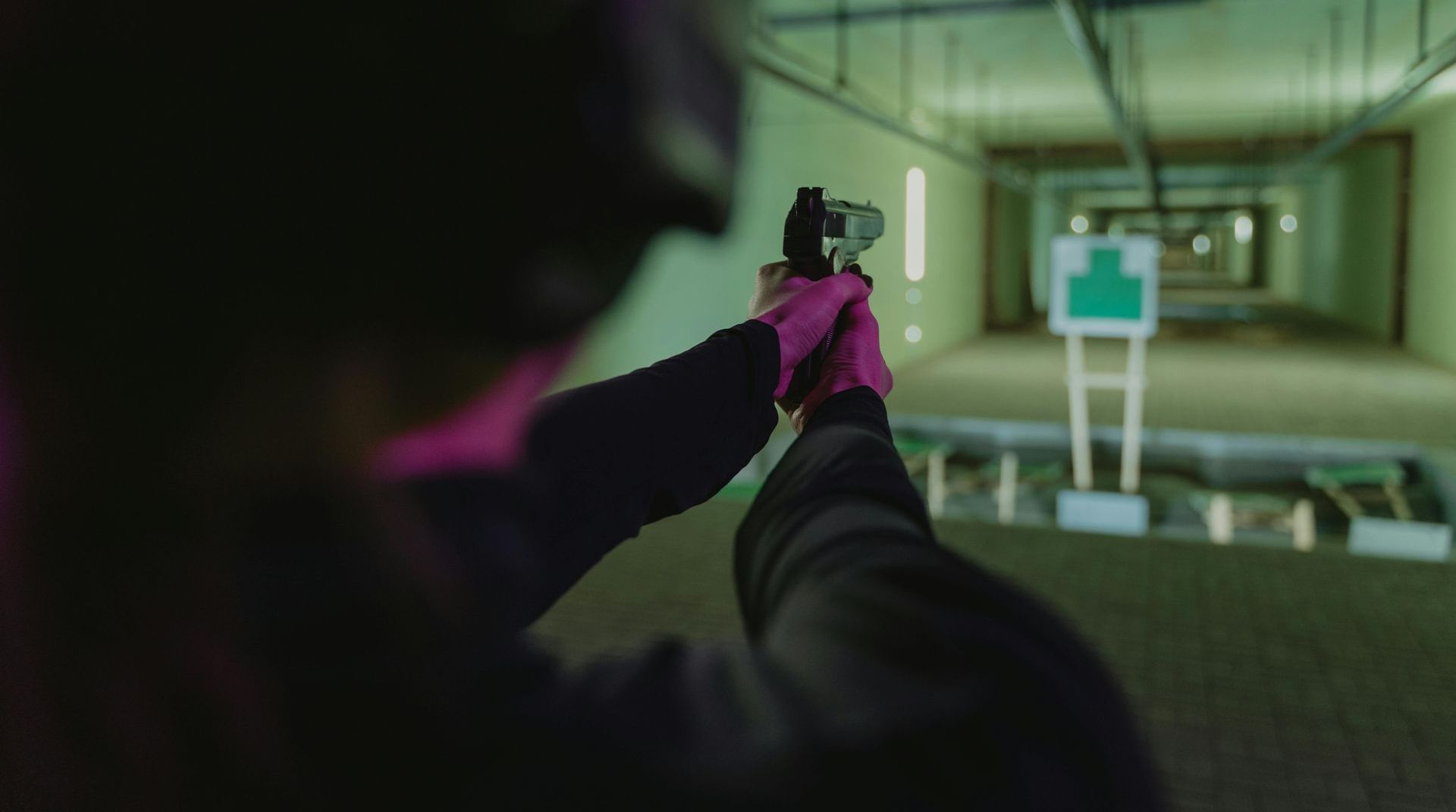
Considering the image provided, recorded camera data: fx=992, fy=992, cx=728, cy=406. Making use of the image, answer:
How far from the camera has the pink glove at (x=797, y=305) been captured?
44 centimetres

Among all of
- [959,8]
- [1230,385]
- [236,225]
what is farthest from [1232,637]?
[1230,385]

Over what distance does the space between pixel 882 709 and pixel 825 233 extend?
0.22 m

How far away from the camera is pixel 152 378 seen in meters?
0.21

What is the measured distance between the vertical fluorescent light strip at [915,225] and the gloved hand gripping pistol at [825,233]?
21 centimetres

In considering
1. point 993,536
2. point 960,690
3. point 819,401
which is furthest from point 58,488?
point 993,536

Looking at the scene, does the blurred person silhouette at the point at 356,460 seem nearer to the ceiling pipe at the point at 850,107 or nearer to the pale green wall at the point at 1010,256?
the ceiling pipe at the point at 850,107

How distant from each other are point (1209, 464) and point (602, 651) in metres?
3.10

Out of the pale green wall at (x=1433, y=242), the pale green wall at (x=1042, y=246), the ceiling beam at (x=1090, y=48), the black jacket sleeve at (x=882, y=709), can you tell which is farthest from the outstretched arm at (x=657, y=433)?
the pale green wall at (x=1042, y=246)

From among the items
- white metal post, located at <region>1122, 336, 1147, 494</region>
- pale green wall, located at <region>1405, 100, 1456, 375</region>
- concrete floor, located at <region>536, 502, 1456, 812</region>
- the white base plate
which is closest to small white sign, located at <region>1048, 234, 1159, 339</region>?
white metal post, located at <region>1122, 336, 1147, 494</region>

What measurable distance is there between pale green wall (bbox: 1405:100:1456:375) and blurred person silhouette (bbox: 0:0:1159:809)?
7.21 m

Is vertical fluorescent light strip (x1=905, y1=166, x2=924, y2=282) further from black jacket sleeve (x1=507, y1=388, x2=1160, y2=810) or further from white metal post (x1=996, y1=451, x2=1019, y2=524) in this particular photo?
white metal post (x1=996, y1=451, x2=1019, y2=524)

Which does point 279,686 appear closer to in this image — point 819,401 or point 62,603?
point 62,603

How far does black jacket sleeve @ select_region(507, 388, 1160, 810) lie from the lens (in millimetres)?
209

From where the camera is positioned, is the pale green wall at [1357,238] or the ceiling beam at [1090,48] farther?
the pale green wall at [1357,238]
